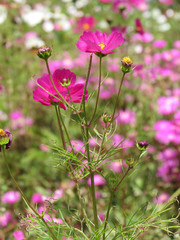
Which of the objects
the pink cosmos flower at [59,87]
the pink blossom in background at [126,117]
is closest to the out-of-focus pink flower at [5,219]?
the pink blossom in background at [126,117]

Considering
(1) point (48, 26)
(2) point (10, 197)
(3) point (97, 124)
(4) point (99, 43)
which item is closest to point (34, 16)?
(1) point (48, 26)

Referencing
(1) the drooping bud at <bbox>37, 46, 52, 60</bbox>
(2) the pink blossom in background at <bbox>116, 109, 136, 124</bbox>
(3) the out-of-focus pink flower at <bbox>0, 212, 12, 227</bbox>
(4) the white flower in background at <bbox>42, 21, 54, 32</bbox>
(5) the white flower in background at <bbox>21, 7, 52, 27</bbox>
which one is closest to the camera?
(1) the drooping bud at <bbox>37, 46, 52, 60</bbox>

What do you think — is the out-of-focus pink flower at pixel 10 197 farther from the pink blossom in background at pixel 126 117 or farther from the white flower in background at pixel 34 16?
the white flower in background at pixel 34 16

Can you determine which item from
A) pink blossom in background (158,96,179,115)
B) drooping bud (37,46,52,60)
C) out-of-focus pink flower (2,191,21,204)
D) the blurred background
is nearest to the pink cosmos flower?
drooping bud (37,46,52,60)

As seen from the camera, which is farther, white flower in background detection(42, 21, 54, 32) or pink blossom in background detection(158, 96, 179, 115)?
white flower in background detection(42, 21, 54, 32)

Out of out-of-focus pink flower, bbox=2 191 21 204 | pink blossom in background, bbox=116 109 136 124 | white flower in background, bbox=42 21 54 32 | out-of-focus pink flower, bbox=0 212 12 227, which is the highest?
white flower in background, bbox=42 21 54 32

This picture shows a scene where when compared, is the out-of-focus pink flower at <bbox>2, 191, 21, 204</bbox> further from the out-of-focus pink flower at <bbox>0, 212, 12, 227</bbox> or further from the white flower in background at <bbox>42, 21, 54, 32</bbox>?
the white flower in background at <bbox>42, 21, 54, 32</bbox>

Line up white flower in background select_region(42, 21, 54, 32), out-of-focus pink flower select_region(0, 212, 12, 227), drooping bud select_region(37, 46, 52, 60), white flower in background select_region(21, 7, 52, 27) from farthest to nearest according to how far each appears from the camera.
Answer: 1. white flower in background select_region(21, 7, 52, 27)
2. white flower in background select_region(42, 21, 54, 32)
3. out-of-focus pink flower select_region(0, 212, 12, 227)
4. drooping bud select_region(37, 46, 52, 60)
